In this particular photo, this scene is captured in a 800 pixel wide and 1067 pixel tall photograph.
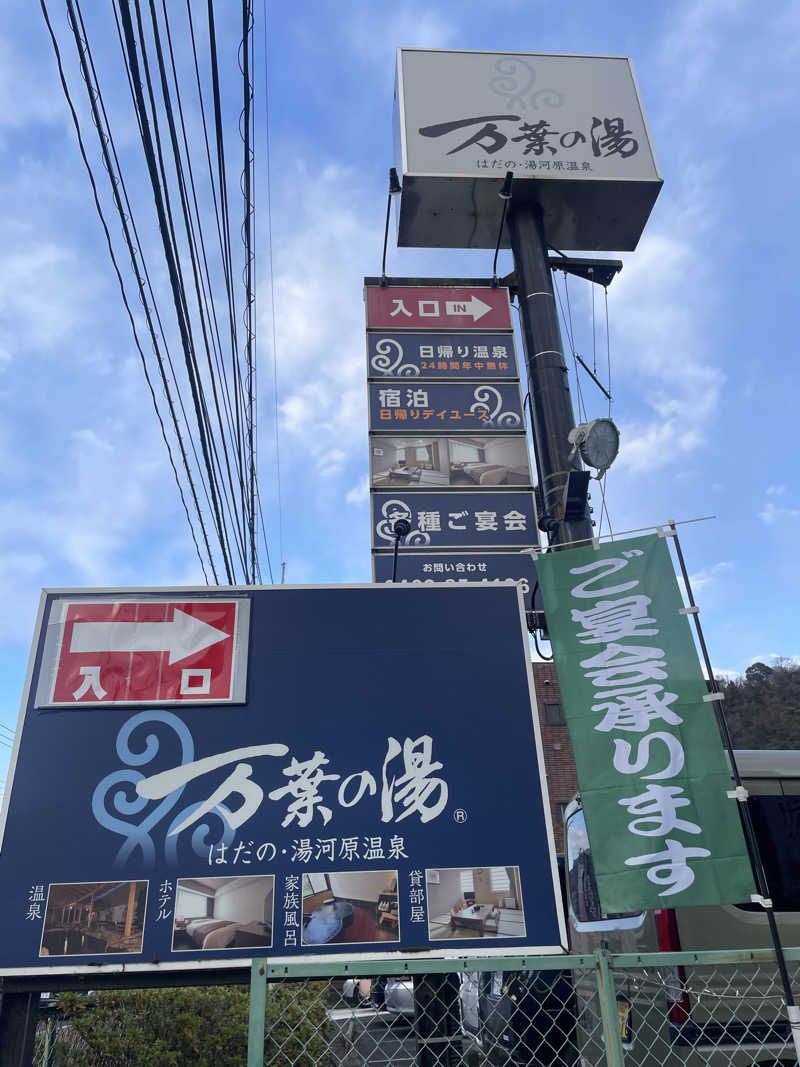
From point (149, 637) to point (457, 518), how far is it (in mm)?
3224

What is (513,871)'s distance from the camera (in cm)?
451

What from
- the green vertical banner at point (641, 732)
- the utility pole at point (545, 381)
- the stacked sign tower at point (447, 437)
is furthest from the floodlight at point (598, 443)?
the stacked sign tower at point (447, 437)

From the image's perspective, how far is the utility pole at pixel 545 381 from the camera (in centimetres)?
613

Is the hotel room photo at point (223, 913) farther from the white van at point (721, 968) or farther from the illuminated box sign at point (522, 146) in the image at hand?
the illuminated box sign at point (522, 146)

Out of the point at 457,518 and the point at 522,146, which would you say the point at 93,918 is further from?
the point at 522,146

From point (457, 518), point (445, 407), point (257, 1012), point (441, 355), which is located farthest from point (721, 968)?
point (441, 355)

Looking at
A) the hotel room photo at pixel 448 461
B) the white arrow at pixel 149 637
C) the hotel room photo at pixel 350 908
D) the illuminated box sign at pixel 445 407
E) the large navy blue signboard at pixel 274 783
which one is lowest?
the hotel room photo at pixel 350 908

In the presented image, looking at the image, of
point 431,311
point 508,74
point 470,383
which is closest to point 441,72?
point 508,74

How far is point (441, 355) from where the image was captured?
8.08 metres

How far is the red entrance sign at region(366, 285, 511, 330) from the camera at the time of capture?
8.30 m

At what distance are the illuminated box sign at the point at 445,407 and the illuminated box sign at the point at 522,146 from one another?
214 centimetres

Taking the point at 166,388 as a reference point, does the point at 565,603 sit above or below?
below

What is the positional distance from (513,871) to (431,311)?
5.73 m

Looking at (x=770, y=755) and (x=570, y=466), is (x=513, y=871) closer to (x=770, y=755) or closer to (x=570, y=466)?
(x=770, y=755)
